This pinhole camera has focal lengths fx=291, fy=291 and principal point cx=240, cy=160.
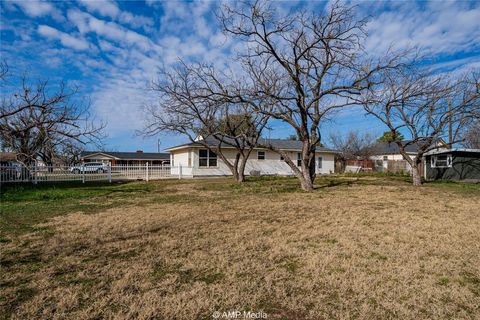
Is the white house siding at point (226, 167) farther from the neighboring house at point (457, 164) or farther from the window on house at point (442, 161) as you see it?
the neighboring house at point (457, 164)

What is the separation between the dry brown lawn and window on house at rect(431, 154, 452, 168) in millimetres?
17261

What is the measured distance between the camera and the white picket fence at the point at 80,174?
1509 centimetres

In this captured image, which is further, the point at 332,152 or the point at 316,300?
the point at 332,152

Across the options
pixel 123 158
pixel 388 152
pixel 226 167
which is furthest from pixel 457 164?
pixel 123 158

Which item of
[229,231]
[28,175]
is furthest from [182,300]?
[28,175]

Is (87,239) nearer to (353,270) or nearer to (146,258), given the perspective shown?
(146,258)

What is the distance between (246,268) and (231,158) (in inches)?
775

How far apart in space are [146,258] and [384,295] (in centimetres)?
282

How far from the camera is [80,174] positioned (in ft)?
58.2

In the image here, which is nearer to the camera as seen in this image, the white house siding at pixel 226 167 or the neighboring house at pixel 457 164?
the neighboring house at pixel 457 164

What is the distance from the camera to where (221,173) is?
73.8ft

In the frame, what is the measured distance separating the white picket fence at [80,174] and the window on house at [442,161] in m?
18.6

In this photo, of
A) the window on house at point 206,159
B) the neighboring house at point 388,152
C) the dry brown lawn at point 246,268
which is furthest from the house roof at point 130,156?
the dry brown lawn at point 246,268

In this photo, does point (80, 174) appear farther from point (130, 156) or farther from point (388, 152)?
point (388, 152)
